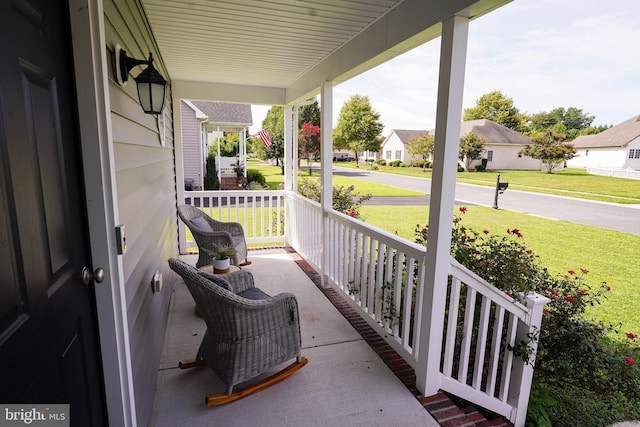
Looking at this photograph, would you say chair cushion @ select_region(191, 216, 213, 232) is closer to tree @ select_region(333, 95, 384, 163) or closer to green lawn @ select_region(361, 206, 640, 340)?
green lawn @ select_region(361, 206, 640, 340)

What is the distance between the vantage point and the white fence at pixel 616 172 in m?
3.29

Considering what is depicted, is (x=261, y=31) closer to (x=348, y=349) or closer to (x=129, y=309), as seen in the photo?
(x=129, y=309)

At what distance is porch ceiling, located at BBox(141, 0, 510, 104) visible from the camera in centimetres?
236

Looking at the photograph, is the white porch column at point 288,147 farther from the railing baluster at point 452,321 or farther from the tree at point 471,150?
the railing baluster at point 452,321

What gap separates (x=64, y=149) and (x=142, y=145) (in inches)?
49.6

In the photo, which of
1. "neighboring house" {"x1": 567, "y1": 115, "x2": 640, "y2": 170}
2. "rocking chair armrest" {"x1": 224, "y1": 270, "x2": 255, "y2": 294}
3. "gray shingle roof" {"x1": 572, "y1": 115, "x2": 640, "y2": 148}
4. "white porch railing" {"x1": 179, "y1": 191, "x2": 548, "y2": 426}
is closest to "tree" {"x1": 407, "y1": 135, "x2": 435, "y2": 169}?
"neighboring house" {"x1": 567, "y1": 115, "x2": 640, "y2": 170}

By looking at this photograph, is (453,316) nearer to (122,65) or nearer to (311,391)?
(311,391)

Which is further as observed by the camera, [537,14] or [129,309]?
[537,14]

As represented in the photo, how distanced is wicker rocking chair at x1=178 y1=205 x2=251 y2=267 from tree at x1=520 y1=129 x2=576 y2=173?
4556 millimetres

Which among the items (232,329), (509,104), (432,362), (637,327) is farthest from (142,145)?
(509,104)

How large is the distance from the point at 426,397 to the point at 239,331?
1.33 meters

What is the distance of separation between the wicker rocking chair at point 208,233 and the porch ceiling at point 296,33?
1887mm

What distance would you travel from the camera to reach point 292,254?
5543 mm

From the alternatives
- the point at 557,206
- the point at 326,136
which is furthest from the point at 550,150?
the point at 557,206
